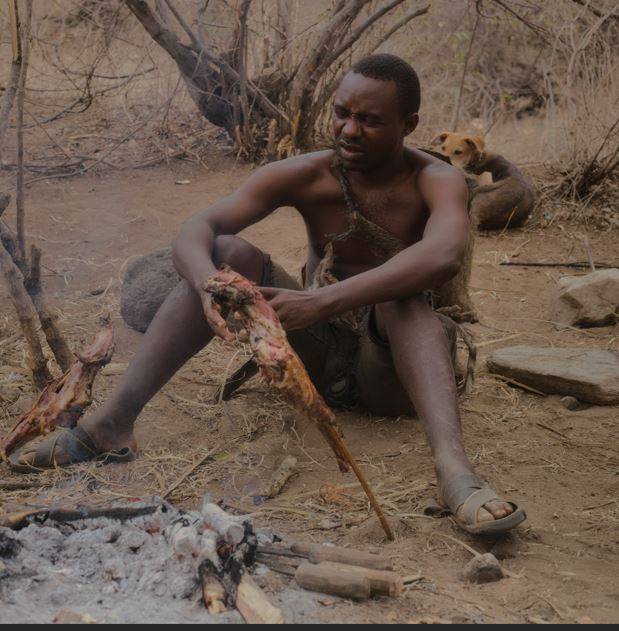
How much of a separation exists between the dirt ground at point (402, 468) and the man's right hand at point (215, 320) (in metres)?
0.59

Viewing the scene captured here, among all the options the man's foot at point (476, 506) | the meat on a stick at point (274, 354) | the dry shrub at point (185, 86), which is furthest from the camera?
the dry shrub at point (185, 86)

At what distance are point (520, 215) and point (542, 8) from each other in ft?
5.30

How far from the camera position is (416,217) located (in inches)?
122

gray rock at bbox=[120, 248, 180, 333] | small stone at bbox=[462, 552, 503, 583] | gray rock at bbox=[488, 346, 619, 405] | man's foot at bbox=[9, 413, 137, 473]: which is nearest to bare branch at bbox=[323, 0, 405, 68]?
gray rock at bbox=[120, 248, 180, 333]

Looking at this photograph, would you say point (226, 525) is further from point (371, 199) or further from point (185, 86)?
point (185, 86)

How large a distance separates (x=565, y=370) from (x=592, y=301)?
1051mm

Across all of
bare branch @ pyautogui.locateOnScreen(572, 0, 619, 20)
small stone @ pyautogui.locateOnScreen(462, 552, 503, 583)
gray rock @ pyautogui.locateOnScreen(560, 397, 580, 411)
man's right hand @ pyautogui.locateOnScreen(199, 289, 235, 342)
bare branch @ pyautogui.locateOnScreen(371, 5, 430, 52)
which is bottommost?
gray rock @ pyautogui.locateOnScreen(560, 397, 580, 411)

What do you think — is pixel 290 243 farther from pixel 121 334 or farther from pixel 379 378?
pixel 379 378

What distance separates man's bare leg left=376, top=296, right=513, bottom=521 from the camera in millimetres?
2617

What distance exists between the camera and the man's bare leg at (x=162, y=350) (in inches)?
115

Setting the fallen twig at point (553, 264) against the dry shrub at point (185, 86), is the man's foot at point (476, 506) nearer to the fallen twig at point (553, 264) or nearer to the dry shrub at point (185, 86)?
the fallen twig at point (553, 264)

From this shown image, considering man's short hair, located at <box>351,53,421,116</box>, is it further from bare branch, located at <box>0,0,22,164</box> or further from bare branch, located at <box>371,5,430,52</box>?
bare branch, located at <box>371,5,430,52</box>

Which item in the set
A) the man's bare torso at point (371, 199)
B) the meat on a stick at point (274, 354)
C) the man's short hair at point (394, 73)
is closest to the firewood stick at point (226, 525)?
the meat on a stick at point (274, 354)

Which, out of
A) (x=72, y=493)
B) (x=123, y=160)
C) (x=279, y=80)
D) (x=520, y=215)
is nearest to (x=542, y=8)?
(x=520, y=215)
